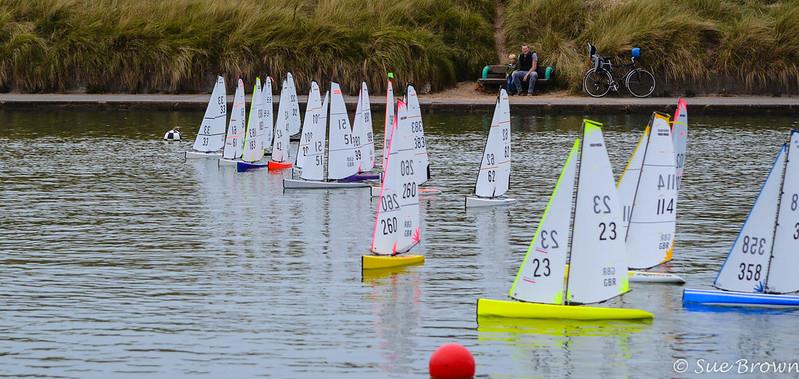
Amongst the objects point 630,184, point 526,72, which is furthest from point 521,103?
point 630,184

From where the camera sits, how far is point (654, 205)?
708 inches

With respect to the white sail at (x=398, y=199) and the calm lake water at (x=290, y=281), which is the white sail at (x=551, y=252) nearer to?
the calm lake water at (x=290, y=281)

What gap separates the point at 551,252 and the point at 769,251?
290 centimetres

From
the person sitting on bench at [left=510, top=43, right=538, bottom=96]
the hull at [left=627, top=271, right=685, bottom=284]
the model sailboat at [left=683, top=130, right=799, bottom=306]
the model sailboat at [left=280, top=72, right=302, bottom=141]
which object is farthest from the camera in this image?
the person sitting on bench at [left=510, top=43, right=538, bottom=96]

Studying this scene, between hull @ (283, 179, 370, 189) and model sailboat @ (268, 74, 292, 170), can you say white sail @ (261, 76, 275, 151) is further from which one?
hull @ (283, 179, 370, 189)

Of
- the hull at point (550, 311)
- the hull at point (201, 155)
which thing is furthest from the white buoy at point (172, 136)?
the hull at point (550, 311)

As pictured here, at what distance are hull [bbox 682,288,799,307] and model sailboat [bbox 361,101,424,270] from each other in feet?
13.4

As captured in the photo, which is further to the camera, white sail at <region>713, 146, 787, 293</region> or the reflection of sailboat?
white sail at <region>713, 146, 787, 293</region>

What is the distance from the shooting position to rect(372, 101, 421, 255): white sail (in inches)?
748

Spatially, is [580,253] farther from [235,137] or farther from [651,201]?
[235,137]

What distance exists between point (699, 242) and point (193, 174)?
12529 millimetres

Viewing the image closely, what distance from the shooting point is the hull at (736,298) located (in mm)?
16969
